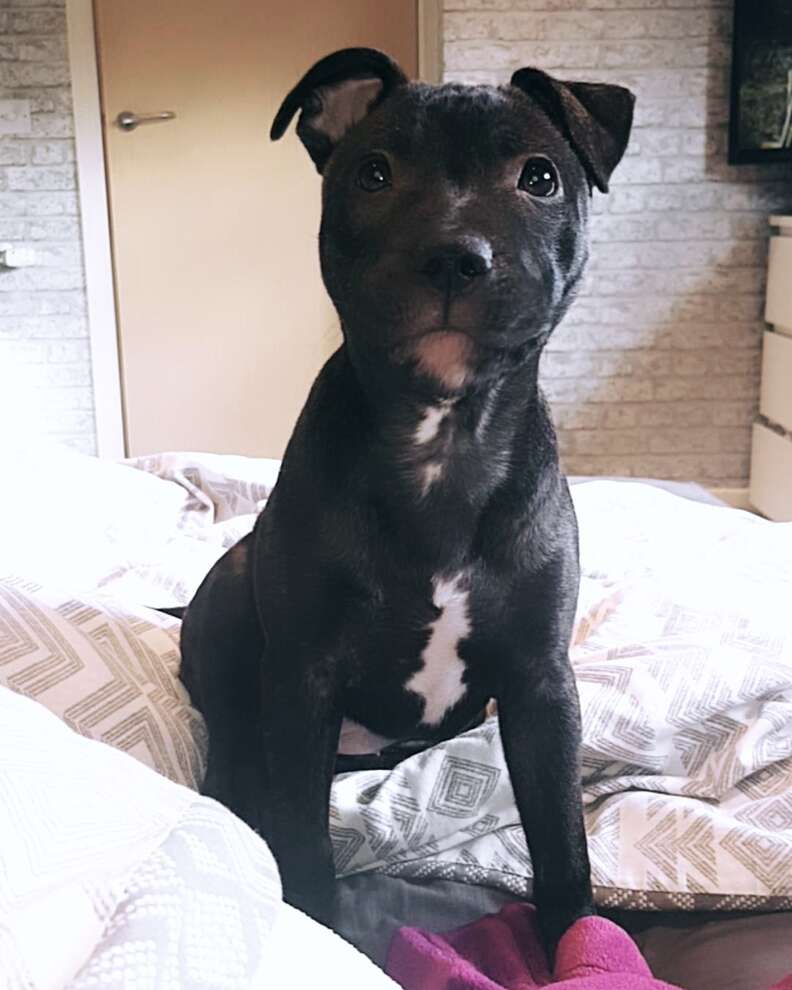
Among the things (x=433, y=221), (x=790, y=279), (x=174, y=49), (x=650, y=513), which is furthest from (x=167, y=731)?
(x=174, y=49)

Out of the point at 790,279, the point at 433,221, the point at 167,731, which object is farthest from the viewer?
the point at 790,279

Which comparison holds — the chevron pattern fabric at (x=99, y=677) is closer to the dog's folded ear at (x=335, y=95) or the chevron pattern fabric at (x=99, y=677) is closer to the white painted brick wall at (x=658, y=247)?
the dog's folded ear at (x=335, y=95)

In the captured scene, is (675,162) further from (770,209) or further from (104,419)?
(104,419)

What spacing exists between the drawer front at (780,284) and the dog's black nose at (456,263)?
2.51 m

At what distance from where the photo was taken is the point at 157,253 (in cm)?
372

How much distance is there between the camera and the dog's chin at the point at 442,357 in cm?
82

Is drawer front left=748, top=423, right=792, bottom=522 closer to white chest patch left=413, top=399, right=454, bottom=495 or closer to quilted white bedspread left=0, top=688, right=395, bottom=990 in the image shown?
white chest patch left=413, top=399, right=454, bottom=495

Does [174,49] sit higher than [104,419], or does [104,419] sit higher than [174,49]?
[174,49]

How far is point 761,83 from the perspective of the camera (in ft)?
10.3

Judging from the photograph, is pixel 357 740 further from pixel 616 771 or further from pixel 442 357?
pixel 442 357

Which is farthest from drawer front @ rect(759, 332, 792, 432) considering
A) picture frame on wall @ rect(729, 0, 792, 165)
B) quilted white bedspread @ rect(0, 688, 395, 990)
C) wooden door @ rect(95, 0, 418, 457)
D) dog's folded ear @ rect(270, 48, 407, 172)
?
quilted white bedspread @ rect(0, 688, 395, 990)

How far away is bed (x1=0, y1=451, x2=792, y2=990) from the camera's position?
98 centimetres

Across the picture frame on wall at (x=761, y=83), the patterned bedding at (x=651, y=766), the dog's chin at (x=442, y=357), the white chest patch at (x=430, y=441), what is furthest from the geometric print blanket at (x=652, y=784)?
the picture frame on wall at (x=761, y=83)

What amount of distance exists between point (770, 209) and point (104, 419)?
2.16 metres
